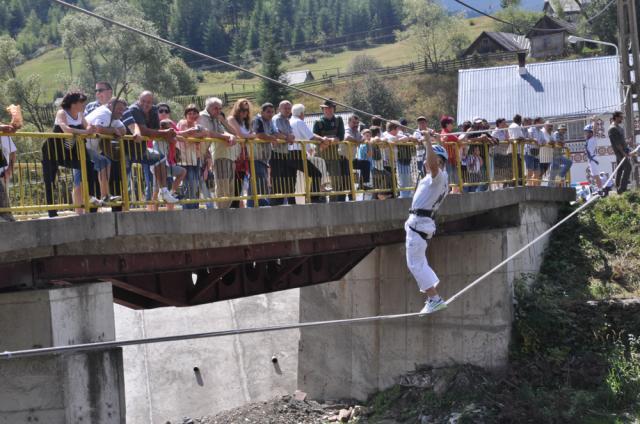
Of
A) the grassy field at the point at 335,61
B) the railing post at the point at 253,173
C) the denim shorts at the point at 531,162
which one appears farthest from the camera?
the grassy field at the point at 335,61

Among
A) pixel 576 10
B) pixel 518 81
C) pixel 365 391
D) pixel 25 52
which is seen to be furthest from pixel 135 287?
pixel 25 52

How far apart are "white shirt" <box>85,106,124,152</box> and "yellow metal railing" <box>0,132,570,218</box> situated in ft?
0.06

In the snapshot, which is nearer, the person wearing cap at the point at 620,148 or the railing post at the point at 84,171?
the railing post at the point at 84,171

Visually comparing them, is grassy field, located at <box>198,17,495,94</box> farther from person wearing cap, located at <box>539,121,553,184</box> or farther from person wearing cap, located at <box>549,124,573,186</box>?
person wearing cap, located at <box>539,121,553,184</box>

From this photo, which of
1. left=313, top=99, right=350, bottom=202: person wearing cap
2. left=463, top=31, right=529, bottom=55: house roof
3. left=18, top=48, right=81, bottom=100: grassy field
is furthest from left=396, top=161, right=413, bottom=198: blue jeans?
left=18, top=48, right=81, bottom=100: grassy field

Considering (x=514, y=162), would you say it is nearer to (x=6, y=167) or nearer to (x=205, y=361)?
(x=205, y=361)

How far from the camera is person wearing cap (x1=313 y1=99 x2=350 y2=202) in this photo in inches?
611

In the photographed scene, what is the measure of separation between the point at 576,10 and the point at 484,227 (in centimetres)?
10839

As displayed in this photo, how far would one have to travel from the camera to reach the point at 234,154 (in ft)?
Result: 44.6

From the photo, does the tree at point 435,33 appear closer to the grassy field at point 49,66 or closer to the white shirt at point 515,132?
the grassy field at point 49,66

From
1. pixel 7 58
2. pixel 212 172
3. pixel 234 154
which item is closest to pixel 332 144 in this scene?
pixel 234 154

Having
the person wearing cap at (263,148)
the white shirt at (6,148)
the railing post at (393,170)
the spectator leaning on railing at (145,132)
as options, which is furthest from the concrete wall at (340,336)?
the white shirt at (6,148)

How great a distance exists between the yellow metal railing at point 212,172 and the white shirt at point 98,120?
2 centimetres

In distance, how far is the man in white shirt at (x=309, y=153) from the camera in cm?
1488
